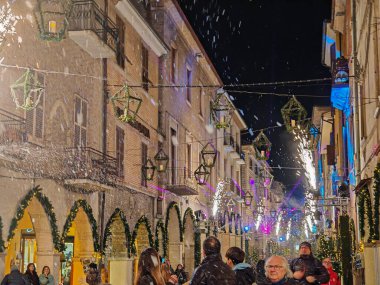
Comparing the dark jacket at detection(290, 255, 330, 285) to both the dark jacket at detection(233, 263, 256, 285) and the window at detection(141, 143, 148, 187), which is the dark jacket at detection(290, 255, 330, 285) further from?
the window at detection(141, 143, 148, 187)

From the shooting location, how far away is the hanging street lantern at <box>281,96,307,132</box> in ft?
55.6

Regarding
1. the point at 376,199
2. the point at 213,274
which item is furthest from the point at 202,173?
the point at 213,274

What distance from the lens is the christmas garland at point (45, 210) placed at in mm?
15359

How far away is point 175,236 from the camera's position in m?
29.8

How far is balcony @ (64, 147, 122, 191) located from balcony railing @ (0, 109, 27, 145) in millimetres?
2647

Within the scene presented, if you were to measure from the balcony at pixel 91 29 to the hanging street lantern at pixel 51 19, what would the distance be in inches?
18.2

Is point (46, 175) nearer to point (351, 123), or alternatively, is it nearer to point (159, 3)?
point (351, 123)

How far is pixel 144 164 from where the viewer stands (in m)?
24.9

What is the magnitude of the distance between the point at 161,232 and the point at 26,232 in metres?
7.08

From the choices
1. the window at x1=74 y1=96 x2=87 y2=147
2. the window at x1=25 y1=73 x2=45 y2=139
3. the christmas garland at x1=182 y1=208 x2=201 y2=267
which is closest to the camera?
the window at x1=25 y1=73 x2=45 y2=139

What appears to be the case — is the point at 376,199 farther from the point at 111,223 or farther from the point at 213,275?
the point at 111,223

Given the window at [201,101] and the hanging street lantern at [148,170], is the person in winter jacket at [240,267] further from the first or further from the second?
the window at [201,101]

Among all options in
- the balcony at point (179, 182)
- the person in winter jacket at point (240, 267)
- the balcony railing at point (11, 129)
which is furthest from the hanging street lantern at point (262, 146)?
the person in winter jacket at point (240, 267)

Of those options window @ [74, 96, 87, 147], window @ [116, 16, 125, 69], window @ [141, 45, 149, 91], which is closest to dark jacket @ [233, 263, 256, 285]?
window @ [74, 96, 87, 147]
